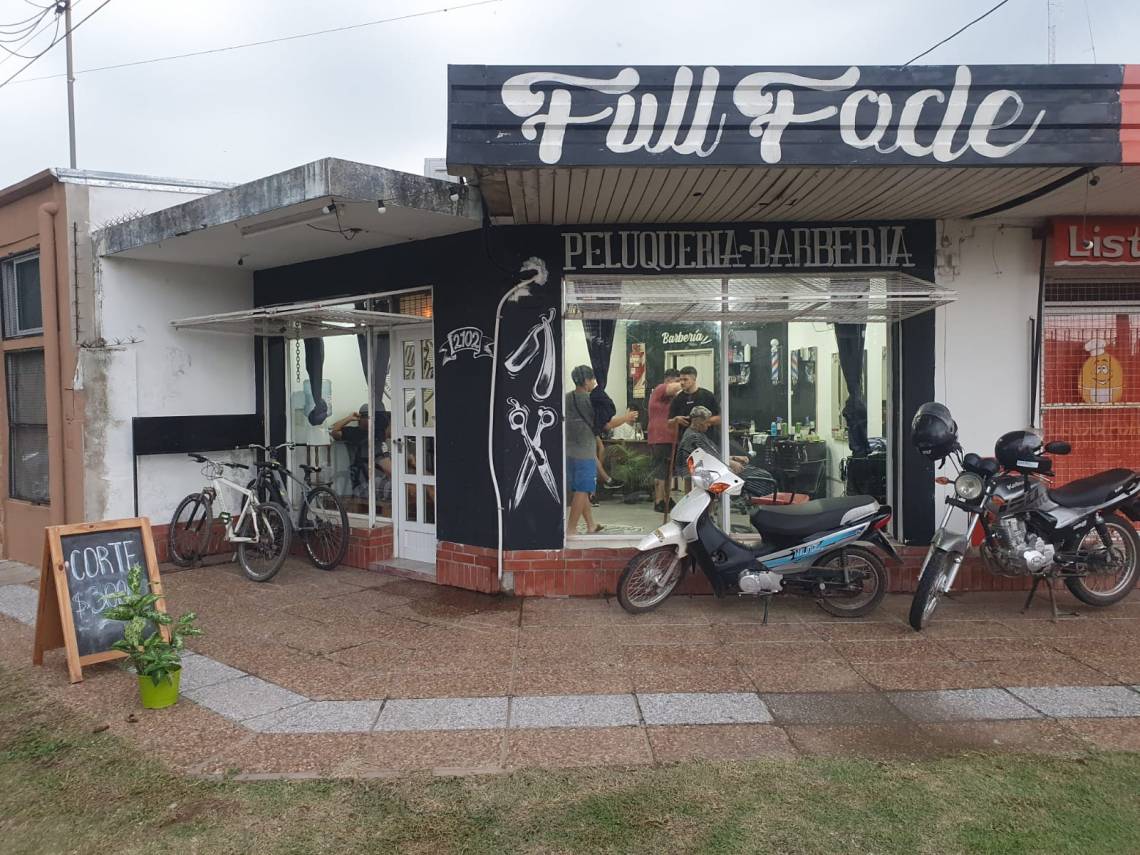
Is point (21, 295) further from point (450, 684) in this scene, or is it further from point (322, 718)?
point (450, 684)

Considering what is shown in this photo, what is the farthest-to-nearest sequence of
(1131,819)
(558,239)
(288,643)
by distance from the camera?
(558,239)
(288,643)
(1131,819)

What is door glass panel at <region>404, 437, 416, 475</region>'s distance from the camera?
777 cm

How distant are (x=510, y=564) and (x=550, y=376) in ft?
5.36

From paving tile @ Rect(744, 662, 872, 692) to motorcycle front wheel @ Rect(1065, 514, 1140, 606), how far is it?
2426mm

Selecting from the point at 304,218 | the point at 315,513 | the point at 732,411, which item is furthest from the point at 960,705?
the point at 315,513

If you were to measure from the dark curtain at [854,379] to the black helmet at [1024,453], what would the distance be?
1307mm

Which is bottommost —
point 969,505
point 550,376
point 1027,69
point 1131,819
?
point 1131,819

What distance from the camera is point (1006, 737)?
13.2ft

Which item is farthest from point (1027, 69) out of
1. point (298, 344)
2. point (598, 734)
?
point (298, 344)

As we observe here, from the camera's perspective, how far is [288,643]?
5.66 m

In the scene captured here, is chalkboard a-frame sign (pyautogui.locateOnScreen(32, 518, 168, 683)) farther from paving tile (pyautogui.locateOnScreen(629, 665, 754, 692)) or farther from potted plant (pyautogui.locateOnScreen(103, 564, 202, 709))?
paving tile (pyautogui.locateOnScreen(629, 665, 754, 692))

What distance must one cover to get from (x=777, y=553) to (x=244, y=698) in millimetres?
3781

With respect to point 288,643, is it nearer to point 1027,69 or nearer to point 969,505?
point 969,505

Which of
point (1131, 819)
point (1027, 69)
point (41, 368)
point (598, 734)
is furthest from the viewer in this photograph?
point (41, 368)
